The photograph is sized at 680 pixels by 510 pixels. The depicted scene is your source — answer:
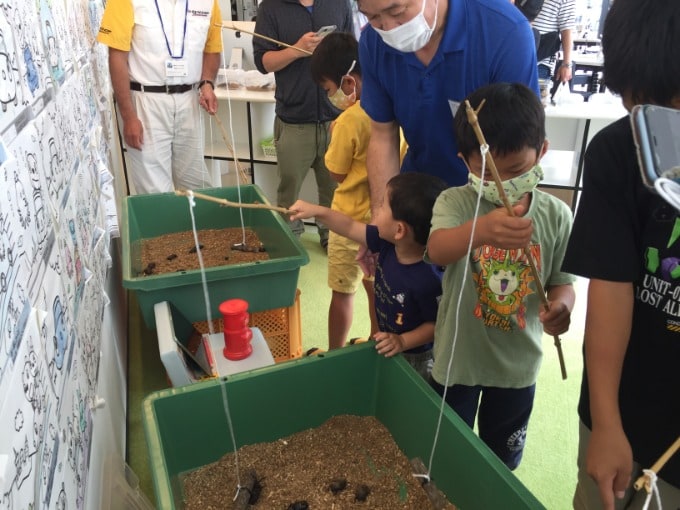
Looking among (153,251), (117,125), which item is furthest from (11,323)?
(117,125)

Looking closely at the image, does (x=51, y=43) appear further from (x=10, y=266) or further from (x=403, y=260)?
(x=403, y=260)

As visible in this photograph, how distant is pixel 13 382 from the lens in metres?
0.59

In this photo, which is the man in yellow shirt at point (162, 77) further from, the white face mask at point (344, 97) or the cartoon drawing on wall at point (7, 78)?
the cartoon drawing on wall at point (7, 78)

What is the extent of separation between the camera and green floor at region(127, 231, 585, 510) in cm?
154

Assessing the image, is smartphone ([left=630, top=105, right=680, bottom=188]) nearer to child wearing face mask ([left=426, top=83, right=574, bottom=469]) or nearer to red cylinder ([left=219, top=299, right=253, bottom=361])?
child wearing face mask ([left=426, top=83, right=574, bottom=469])

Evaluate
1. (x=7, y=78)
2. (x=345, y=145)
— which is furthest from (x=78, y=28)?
(x=7, y=78)

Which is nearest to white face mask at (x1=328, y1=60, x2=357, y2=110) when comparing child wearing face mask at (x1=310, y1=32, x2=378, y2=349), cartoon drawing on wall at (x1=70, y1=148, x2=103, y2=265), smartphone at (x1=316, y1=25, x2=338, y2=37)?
child wearing face mask at (x1=310, y1=32, x2=378, y2=349)

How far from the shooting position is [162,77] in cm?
240

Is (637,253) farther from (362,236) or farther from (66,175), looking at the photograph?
(66,175)

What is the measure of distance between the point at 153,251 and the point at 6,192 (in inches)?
54.9

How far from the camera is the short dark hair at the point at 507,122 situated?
92cm

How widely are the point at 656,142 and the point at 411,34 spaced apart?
80 centimetres

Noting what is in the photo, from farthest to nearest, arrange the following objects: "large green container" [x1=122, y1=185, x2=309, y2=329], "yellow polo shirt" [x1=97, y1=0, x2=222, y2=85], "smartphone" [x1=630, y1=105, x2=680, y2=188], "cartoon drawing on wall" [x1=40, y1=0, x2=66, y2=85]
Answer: "yellow polo shirt" [x1=97, y1=0, x2=222, y2=85] < "large green container" [x1=122, y1=185, x2=309, y2=329] < "cartoon drawing on wall" [x1=40, y1=0, x2=66, y2=85] < "smartphone" [x1=630, y1=105, x2=680, y2=188]

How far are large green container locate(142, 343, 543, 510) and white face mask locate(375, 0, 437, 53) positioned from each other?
651mm
